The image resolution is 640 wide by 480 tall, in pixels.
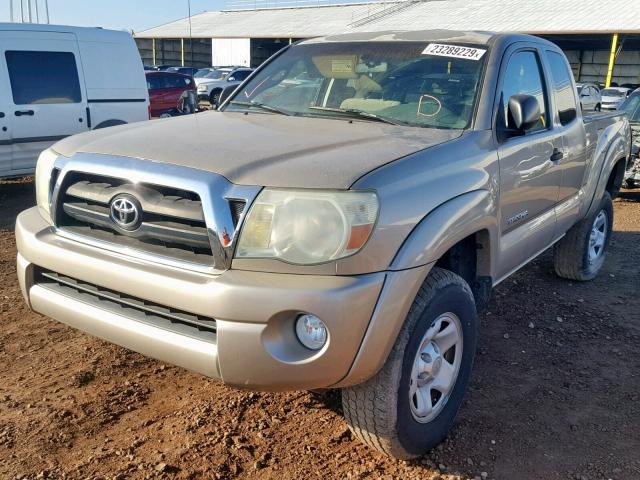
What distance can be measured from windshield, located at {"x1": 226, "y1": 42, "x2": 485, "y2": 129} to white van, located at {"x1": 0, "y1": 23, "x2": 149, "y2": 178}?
475 centimetres

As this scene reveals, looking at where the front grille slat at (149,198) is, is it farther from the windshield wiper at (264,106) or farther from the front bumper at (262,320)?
the windshield wiper at (264,106)

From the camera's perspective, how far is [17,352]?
3766mm

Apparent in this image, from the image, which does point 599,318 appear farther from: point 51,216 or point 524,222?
point 51,216

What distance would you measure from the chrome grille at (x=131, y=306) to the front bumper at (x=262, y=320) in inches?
1.1

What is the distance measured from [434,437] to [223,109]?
2409mm

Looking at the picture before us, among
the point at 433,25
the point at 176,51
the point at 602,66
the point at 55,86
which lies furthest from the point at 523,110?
the point at 176,51

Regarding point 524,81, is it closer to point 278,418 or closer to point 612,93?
point 278,418

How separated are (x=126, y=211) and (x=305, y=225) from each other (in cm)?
78

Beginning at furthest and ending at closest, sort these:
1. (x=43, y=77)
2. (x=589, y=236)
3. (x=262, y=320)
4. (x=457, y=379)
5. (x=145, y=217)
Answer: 1. (x=43, y=77)
2. (x=589, y=236)
3. (x=457, y=379)
4. (x=145, y=217)
5. (x=262, y=320)

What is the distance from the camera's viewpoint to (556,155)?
157 inches

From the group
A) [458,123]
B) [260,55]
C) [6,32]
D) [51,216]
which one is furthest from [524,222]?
[260,55]

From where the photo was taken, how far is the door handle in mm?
3945

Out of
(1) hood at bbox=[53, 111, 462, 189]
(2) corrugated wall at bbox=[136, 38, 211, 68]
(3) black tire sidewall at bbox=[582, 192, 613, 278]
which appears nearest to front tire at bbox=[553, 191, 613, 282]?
(3) black tire sidewall at bbox=[582, 192, 613, 278]

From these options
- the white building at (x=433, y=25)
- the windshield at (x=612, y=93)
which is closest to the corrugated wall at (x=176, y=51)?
the white building at (x=433, y=25)
